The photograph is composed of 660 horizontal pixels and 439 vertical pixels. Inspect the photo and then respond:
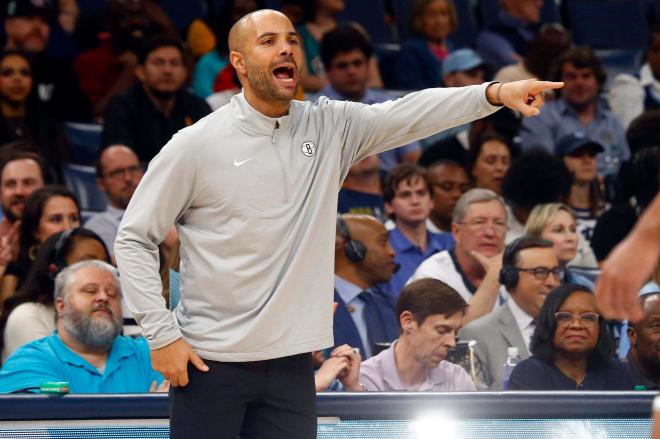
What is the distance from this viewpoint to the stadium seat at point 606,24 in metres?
9.48

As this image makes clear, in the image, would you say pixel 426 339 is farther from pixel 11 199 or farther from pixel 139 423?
pixel 11 199

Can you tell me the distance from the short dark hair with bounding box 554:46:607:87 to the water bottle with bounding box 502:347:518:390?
3.14 m

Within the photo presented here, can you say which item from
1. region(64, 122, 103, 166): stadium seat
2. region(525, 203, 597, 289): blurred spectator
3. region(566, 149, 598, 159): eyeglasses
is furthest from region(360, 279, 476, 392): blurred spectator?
region(64, 122, 103, 166): stadium seat

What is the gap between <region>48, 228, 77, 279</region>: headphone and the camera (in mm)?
5125

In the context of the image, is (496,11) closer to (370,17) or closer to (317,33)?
(370,17)

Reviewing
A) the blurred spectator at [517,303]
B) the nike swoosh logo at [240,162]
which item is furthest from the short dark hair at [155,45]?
the nike swoosh logo at [240,162]

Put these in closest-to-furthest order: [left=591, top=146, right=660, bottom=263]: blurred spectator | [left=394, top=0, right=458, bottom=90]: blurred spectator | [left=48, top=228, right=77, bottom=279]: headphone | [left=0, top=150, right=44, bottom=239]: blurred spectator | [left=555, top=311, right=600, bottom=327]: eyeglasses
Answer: [left=555, top=311, right=600, bottom=327]: eyeglasses, [left=48, top=228, right=77, bottom=279]: headphone, [left=0, top=150, right=44, bottom=239]: blurred spectator, [left=591, top=146, right=660, bottom=263]: blurred spectator, [left=394, top=0, right=458, bottom=90]: blurred spectator

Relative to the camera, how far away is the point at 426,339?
185 inches

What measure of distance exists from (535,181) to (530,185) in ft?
0.10

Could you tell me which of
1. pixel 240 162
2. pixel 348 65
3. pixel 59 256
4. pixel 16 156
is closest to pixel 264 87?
pixel 240 162

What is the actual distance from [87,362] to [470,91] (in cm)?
199

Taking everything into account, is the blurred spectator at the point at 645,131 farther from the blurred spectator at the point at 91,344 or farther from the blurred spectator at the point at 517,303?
the blurred spectator at the point at 91,344

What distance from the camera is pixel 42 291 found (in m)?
5.07

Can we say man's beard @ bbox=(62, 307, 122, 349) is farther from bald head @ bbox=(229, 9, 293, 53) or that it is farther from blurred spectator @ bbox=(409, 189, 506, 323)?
bald head @ bbox=(229, 9, 293, 53)
